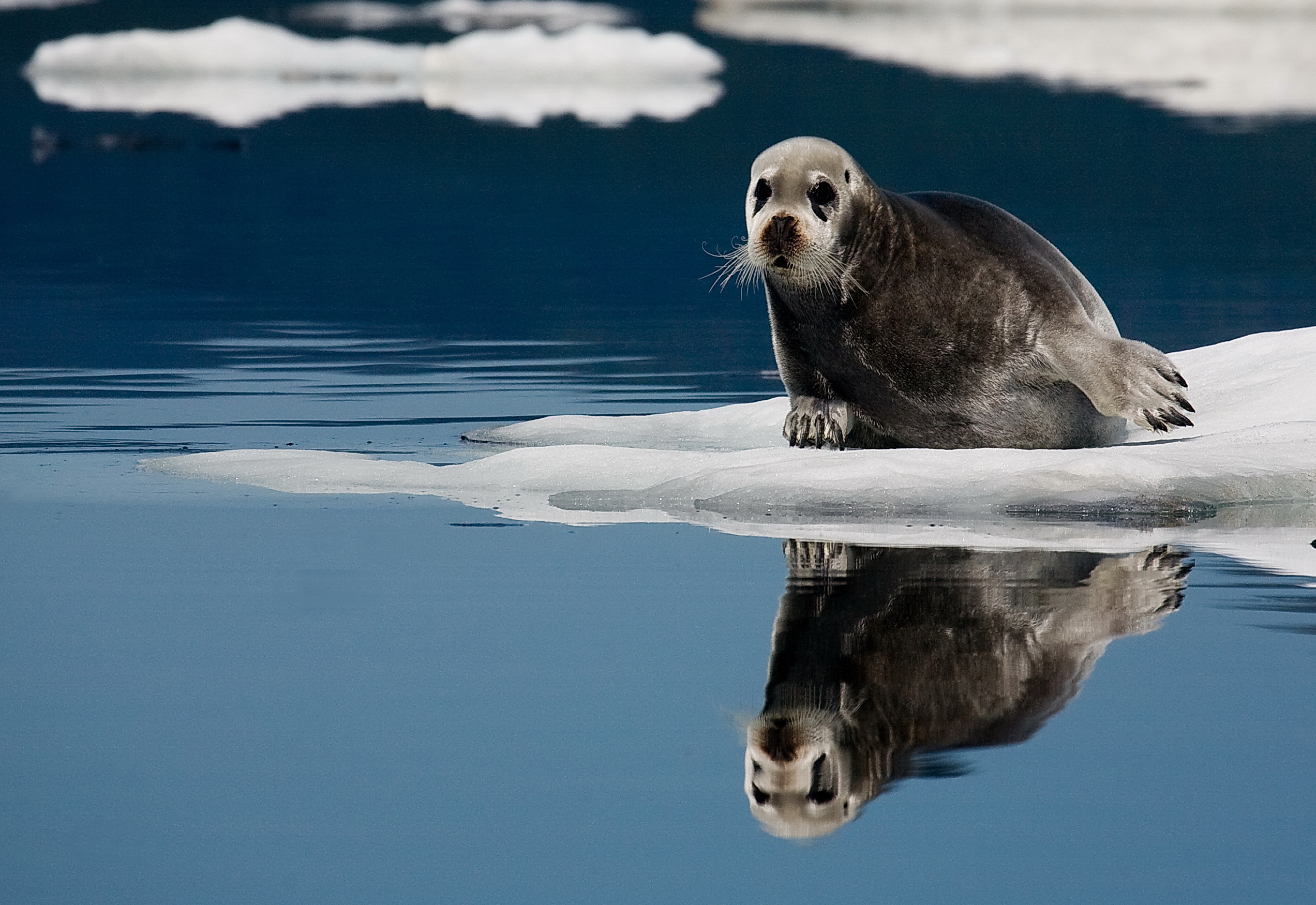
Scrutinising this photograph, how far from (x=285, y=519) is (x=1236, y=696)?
3.56 meters

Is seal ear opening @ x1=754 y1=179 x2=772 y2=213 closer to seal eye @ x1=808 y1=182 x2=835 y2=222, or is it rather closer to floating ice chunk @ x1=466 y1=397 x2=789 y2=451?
seal eye @ x1=808 y1=182 x2=835 y2=222

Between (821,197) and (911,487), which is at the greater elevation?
(821,197)

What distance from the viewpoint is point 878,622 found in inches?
207

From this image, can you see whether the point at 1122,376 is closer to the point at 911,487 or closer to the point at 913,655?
the point at 911,487

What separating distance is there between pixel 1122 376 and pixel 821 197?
137 cm

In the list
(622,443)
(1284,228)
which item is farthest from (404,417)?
(1284,228)

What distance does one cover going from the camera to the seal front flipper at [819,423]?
8844 mm

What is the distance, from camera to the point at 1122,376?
846 cm

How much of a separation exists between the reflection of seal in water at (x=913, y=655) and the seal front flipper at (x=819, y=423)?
7.56ft

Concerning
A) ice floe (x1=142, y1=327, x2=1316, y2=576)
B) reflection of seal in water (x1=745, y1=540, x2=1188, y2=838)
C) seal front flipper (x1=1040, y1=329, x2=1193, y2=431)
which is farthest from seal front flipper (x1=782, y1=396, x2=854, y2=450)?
reflection of seal in water (x1=745, y1=540, x2=1188, y2=838)

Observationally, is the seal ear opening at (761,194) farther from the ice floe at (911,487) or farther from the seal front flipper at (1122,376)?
the seal front flipper at (1122,376)

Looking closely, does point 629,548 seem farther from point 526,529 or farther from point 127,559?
point 127,559

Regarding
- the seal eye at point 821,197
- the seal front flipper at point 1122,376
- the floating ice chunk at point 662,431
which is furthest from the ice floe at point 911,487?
the floating ice chunk at point 662,431

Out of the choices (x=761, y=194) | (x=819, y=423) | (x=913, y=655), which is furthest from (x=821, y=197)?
(x=913, y=655)
